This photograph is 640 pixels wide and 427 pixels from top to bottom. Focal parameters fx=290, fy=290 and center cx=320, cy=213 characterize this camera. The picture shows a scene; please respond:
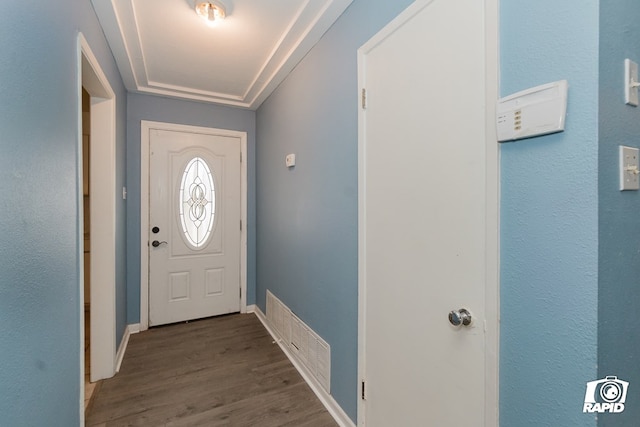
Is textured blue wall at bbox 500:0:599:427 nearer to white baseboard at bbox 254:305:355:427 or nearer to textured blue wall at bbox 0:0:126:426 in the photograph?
white baseboard at bbox 254:305:355:427

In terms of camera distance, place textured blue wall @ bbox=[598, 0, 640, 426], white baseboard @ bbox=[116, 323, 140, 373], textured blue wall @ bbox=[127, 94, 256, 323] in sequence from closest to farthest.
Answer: textured blue wall @ bbox=[598, 0, 640, 426] → white baseboard @ bbox=[116, 323, 140, 373] → textured blue wall @ bbox=[127, 94, 256, 323]

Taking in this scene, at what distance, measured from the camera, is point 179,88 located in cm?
301

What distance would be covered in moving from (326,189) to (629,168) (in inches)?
56.4

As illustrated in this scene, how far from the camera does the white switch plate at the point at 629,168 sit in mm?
754

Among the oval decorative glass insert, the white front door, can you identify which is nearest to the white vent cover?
the white front door

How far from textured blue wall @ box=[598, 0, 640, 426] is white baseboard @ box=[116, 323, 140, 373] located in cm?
296

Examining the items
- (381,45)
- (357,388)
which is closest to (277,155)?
(381,45)

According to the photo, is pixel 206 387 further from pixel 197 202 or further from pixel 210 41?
A: pixel 210 41

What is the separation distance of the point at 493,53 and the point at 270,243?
255 centimetres

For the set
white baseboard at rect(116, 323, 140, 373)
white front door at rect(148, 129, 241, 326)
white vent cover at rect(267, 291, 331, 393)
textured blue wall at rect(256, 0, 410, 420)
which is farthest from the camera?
white front door at rect(148, 129, 241, 326)

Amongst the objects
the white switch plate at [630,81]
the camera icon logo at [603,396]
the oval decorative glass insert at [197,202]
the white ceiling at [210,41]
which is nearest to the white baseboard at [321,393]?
the camera icon logo at [603,396]

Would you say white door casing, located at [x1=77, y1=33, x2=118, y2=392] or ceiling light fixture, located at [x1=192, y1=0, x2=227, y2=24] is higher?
ceiling light fixture, located at [x1=192, y1=0, x2=227, y2=24]

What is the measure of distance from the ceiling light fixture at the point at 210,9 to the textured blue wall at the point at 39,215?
58 cm

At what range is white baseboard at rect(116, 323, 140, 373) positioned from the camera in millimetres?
2402
